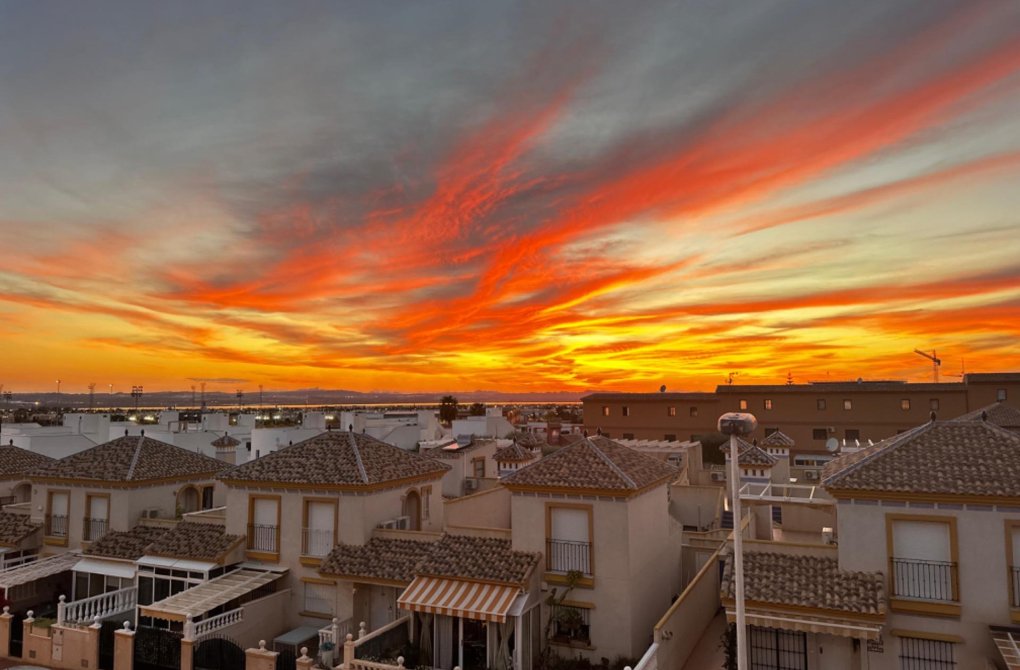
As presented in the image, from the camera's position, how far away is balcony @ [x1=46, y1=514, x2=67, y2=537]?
3312 centimetres

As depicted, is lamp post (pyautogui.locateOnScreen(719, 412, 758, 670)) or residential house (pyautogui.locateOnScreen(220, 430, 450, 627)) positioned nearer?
lamp post (pyautogui.locateOnScreen(719, 412, 758, 670))

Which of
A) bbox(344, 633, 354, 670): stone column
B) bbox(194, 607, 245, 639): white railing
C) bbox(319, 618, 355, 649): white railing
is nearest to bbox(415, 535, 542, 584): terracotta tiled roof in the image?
bbox(344, 633, 354, 670): stone column

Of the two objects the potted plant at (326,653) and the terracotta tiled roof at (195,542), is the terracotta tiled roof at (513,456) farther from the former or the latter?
the potted plant at (326,653)

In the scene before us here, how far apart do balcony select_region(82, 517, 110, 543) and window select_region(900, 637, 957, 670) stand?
33805 millimetres

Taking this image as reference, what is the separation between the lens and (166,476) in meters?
33.7

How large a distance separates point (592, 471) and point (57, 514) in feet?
91.1

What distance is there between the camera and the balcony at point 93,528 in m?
32.4

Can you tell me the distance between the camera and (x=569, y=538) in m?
23.5

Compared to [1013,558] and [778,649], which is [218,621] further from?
[1013,558]

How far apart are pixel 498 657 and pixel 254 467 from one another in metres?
13.9

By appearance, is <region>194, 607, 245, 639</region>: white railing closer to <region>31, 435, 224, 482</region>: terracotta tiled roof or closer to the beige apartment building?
<region>31, 435, 224, 482</region>: terracotta tiled roof

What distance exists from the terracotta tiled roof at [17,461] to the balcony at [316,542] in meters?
20.9

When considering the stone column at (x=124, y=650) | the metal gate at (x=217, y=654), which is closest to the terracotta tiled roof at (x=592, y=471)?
the metal gate at (x=217, y=654)

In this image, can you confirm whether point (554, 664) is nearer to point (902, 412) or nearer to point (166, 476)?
point (166, 476)
